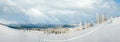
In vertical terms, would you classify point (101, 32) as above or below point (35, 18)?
below

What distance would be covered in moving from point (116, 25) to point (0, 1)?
1.65 m

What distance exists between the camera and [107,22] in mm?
3264

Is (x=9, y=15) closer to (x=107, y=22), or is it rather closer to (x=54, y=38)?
(x=54, y=38)

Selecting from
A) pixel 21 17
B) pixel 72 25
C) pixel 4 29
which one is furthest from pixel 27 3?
pixel 72 25

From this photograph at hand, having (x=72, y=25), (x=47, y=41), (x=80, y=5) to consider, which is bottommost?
(x=47, y=41)

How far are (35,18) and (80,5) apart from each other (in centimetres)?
66

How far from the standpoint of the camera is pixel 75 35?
128 inches

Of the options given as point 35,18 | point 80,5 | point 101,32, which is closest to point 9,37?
point 35,18

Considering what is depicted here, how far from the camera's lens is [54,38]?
319cm

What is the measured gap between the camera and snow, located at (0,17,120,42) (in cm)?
304

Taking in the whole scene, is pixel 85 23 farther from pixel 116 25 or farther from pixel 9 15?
pixel 9 15

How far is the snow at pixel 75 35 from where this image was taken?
3.04 metres

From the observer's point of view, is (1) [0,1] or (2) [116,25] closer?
(1) [0,1]

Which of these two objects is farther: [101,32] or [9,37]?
[101,32]
